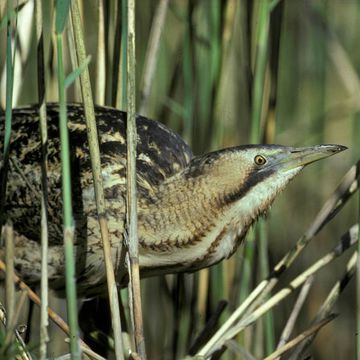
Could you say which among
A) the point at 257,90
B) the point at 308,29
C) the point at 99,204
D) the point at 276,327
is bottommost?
the point at 276,327

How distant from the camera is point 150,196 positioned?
7.63 ft

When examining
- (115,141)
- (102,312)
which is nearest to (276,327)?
(102,312)

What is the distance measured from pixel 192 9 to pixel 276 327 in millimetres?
1266

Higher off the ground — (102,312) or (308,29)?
(308,29)

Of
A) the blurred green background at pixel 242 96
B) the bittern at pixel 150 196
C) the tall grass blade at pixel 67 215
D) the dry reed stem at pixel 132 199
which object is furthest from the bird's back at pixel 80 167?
the tall grass blade at pixel 67 215

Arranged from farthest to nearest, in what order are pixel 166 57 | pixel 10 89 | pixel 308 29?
1. pixel 308 29
2. pixel 166 57
3. pixel 10 89

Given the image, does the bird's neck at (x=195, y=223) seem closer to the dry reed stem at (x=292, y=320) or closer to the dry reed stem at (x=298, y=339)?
the dry reed stem at (x=292, y=320)

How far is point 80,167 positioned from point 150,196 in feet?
0.65

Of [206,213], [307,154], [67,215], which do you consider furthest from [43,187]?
[307,154]

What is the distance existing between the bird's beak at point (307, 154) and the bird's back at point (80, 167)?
36 centimetres

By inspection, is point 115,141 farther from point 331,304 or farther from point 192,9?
point 331,304

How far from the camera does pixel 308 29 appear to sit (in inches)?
134

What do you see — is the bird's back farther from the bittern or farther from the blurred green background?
the blurred green background

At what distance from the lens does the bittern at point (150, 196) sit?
88.8 inches
